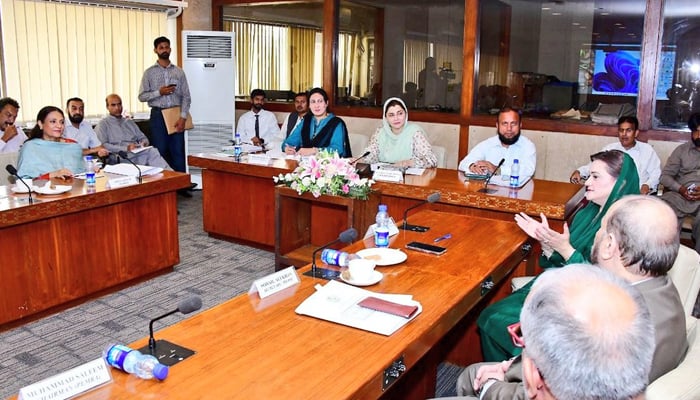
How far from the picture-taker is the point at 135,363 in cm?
152

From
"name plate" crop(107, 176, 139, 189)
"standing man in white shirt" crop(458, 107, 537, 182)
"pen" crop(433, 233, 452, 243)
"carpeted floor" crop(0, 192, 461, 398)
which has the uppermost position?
"standing man in white shirt" crop(458, 107, 537, 182)

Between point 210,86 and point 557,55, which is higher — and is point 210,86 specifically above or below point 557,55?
below

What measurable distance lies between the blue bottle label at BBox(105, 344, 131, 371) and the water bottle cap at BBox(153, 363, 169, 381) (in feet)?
0.38

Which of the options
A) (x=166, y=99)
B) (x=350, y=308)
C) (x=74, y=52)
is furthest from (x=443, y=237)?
(x=74, y=52)

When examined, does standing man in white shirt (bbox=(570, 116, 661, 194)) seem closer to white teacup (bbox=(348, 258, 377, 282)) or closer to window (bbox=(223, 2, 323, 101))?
white teacup (bbox=(348, 258, 377, 282))

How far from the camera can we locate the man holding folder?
6.44 m

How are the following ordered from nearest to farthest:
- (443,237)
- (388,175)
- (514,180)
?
(443,237) → (514,180) → (388,175)

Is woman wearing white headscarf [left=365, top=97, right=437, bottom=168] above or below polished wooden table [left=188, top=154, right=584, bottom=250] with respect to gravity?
above

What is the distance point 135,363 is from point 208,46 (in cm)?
595

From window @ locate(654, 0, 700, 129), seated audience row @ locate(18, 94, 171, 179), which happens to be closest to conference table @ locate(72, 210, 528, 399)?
seated audience row @ locate(18, 94, 171, 179)

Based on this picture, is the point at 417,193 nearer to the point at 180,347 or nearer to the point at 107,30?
the point at 180,347

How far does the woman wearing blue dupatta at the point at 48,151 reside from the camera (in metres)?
4.10

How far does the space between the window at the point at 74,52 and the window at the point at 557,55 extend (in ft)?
12.8

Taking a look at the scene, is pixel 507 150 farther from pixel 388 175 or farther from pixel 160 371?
pixel 160 371
